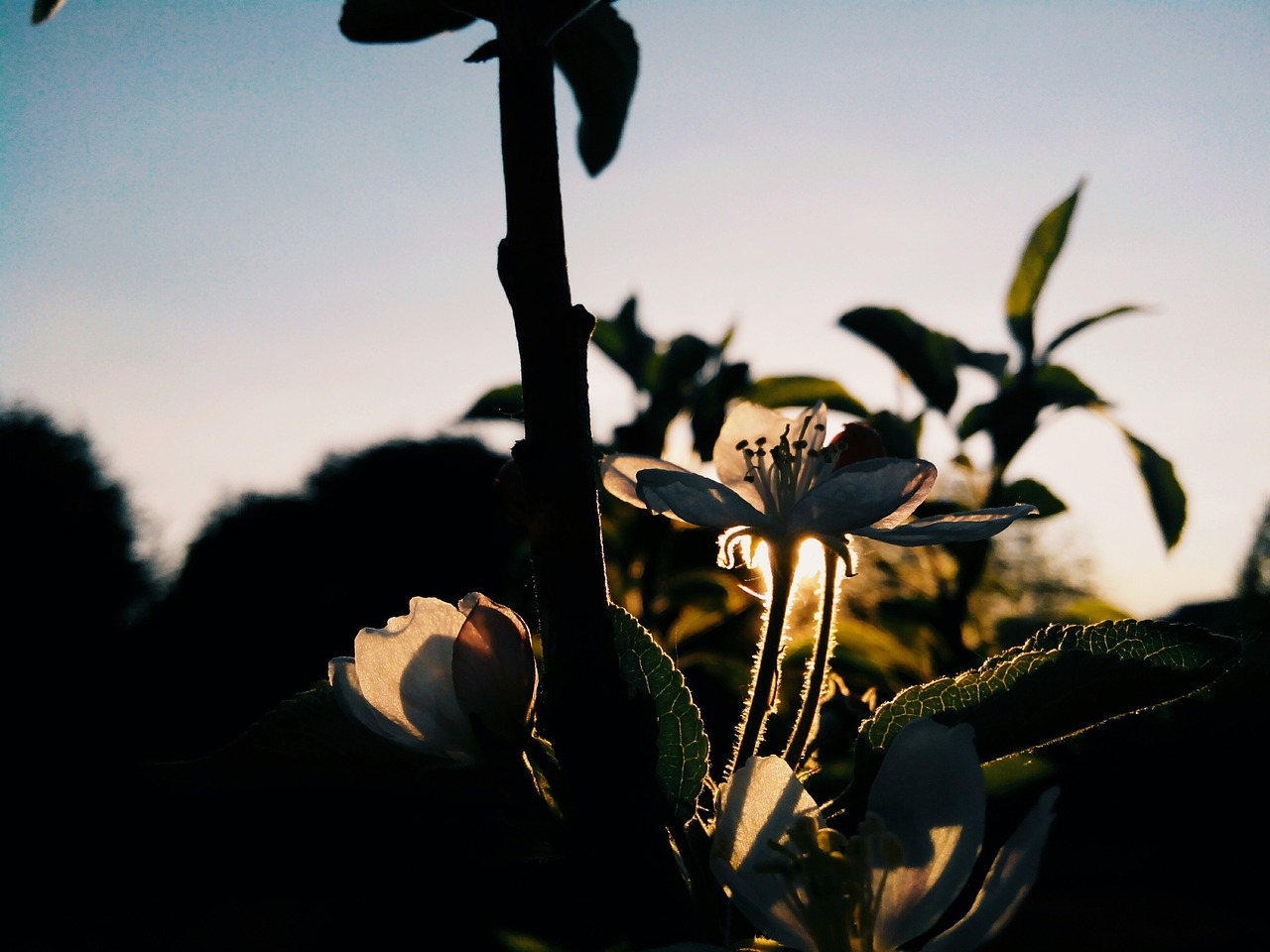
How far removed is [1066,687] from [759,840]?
0.16 metres

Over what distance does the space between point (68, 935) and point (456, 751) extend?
120 centimetres

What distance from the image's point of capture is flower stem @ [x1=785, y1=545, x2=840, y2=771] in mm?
490

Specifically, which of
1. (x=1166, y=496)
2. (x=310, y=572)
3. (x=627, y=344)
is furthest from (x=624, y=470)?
(x=310, y=572)

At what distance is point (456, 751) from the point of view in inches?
17.2

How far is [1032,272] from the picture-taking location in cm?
125

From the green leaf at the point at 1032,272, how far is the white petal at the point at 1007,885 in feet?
3.39

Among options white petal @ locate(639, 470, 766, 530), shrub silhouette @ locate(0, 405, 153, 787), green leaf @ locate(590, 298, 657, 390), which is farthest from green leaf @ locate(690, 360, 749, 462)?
shrub silhouette @ locate(0, 405, 153, 787)

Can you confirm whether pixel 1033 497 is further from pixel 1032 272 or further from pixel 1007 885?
pixel 1007 885

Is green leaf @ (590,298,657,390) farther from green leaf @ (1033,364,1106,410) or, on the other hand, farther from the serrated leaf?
green leaf @ (1033,364,1106,410)

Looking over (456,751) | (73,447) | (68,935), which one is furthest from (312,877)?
(73,447)

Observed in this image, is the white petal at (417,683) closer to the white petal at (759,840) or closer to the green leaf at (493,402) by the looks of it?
the white petal at (759,840)

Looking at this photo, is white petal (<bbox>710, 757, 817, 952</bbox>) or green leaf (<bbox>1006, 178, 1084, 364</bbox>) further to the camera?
green leaf (<bbox>1006, 178, 1084, 364</bbox>)

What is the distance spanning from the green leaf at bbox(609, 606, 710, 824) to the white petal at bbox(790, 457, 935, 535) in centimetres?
12

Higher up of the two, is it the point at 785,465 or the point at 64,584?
the point at 64,584
